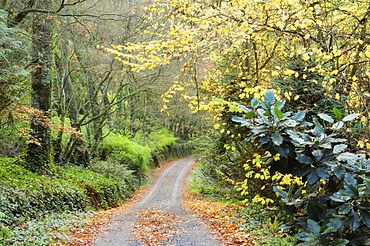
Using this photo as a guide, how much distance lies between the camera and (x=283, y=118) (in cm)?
359

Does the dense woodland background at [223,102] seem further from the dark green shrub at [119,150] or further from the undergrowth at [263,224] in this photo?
the undergrowth at [263,224]

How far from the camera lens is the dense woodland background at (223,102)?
145 inches

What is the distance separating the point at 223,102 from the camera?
5.82 m

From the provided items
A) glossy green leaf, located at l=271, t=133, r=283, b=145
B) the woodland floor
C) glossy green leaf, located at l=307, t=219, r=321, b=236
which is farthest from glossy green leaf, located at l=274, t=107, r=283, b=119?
the woodland floor

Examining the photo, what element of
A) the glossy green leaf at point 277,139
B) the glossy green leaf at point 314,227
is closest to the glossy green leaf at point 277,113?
the glossy green leaf at point 277,139

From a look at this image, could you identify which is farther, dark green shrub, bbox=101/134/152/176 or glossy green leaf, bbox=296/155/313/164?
dark green shrub, bbox=101/134/152/176

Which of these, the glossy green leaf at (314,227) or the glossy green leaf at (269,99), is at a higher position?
the glossy green leaf at (269,99)

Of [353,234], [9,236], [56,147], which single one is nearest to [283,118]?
[353,234]

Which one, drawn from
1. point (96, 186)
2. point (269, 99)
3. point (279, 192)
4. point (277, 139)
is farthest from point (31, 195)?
point (277, 139)

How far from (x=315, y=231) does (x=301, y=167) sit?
741 millimetres

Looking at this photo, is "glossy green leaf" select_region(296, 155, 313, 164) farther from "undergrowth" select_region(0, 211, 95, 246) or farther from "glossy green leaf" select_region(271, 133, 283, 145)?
"undergrowth" select_region(0, 211, 95, 246)

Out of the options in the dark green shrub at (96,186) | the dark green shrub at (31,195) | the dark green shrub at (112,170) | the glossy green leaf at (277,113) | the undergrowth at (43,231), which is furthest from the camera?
the dark green shrub at (112,170)

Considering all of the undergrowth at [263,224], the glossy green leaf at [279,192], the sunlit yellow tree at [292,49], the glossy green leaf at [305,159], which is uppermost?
the sunlit yellow tree at [292,49]

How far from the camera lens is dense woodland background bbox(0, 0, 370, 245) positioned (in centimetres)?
367
